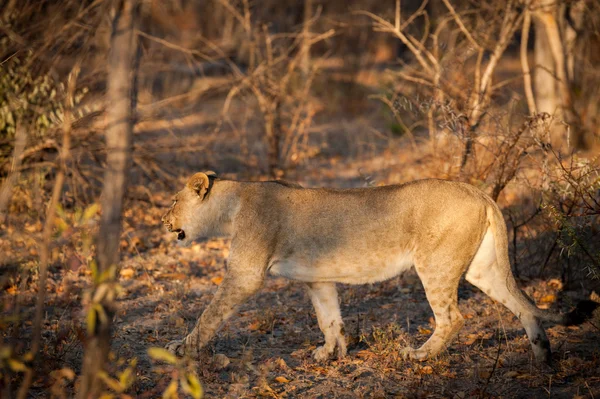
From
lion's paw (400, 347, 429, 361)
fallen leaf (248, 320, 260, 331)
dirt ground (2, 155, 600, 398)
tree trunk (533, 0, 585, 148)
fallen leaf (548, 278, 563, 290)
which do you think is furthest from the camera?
tree trunk (533, 0, 585, 148)

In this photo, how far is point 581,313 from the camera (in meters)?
5.25

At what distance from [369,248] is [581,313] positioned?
1595 millimetres

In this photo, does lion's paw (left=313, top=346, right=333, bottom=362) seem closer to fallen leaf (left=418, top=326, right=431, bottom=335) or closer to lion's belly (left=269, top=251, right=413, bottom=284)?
lion's belly (left=269, top=251, right=413, bottom=284)

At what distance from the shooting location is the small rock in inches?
206

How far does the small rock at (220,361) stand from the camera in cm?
523

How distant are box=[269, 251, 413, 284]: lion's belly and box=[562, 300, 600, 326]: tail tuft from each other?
3.98 feet

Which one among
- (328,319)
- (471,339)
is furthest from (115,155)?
(471,339)

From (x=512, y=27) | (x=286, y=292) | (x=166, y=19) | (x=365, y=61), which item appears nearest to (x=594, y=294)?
(x=286, y=292)

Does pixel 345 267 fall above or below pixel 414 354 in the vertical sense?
above

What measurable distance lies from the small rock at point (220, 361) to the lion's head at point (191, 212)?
1123 millimetres

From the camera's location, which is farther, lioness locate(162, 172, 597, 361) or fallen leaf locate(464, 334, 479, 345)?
fallen leaf locate(464, 334, 479, 345)

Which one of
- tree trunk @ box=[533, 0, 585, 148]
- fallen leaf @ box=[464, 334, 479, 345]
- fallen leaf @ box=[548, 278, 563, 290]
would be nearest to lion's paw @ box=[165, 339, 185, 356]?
fallen leaf @ box=[464, 334, 479, 345]

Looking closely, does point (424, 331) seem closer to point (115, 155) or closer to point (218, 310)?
point (218, 310)

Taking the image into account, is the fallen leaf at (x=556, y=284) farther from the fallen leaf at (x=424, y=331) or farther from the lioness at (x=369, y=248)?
the lioness at (x=369, y=248)
